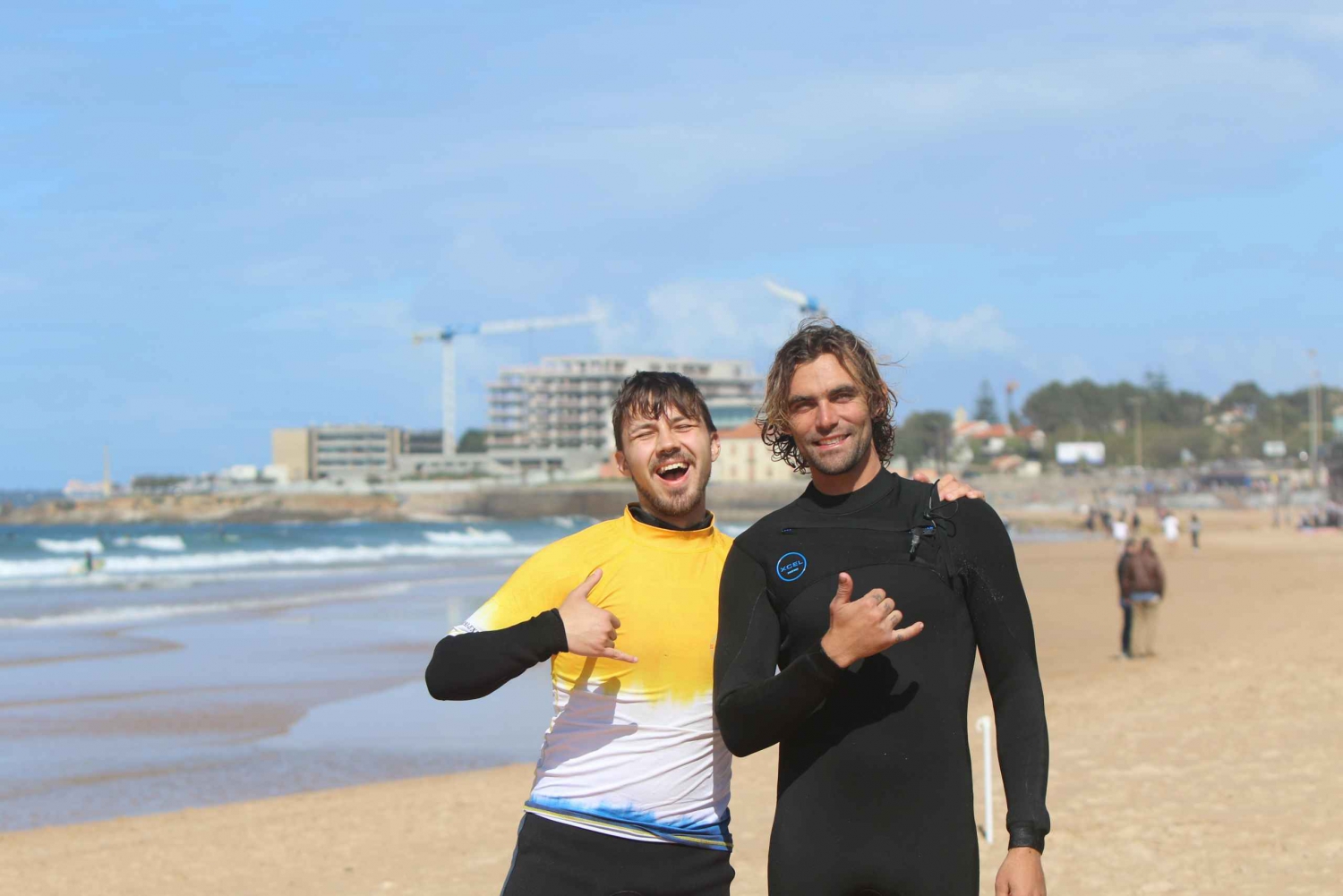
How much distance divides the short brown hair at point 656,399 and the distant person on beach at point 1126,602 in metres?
13.6

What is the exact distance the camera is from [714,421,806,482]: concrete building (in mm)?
124125

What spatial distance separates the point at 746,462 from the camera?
426 ft

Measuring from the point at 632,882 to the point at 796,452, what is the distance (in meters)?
1.01

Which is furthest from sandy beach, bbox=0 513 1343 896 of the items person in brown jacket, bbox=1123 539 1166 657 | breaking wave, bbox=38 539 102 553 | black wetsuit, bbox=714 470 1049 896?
breaking wave, bbox=38 539 102 553

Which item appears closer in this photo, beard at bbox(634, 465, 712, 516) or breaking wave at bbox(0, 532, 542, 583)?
beard at bbox(634, 465, 712, 516)

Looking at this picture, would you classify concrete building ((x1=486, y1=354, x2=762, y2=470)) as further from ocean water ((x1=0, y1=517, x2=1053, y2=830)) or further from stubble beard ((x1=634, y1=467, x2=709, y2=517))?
stubble beard ((x1=634, y1=467, x2=709, y2=517))

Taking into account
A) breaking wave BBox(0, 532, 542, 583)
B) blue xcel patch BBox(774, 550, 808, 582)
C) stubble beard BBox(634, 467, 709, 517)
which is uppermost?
stubble beard BBox(634, 467, 709, 517)

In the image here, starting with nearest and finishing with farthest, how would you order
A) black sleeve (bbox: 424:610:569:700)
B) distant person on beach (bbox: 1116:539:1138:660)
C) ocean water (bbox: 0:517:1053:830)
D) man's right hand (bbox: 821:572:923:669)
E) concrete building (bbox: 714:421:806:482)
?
man's right hand (bbox: 821:572:923:669) → black sleeve (bbox: 424:610:569:700) → ocean water (bbox: 0:517:1053:830) → distant person on beach (bbox: 1116:539:1138:660) → concrete building (bbox: 714:421:806:482)

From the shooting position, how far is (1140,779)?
27.8 ft

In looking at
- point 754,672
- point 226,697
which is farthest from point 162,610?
point 754,672

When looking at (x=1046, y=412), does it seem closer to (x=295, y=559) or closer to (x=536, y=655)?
(x=295, y=559)

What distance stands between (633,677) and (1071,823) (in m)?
5.25

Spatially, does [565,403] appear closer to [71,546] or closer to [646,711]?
[71,546]

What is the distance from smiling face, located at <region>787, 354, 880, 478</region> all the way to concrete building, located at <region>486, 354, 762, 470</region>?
14539cm
